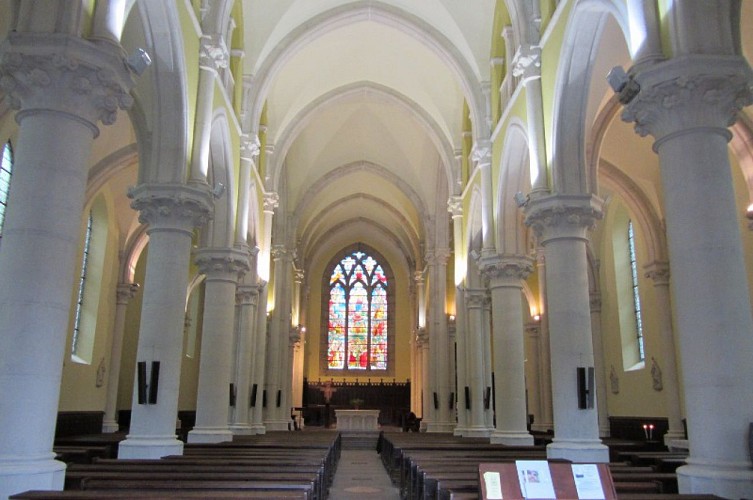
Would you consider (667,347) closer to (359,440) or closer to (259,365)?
(259,365)

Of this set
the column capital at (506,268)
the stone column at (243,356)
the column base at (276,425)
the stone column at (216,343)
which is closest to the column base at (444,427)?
the column base at (276,425)

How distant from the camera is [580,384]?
36.8 feet

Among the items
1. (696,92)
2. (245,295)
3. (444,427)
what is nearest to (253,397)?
(245,295)

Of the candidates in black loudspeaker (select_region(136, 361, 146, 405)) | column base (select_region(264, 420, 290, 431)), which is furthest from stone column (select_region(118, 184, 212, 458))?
column base (select_region(264, 420, 290, 431))

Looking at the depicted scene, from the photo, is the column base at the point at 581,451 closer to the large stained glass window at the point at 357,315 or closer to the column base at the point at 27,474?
the column base at the point at 27,474

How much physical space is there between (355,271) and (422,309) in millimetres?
10417

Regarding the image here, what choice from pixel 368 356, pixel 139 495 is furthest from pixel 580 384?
pixel 368 356

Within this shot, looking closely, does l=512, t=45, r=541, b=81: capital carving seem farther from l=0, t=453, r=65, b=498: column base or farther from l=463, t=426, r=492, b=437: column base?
l=0, t=453, r=65, b=498: column base

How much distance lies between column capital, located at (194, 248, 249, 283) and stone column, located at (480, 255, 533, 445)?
19.4 ft

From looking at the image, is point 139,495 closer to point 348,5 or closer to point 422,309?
point 348,5

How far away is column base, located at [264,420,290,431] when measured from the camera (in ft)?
81.8

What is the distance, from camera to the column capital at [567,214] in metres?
11.9

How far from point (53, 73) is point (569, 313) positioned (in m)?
8.56

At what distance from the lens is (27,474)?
6.39 metres
